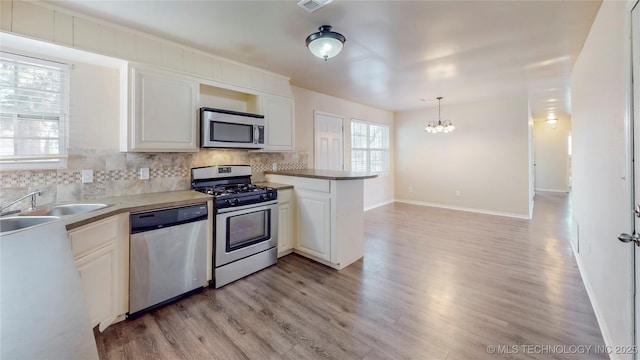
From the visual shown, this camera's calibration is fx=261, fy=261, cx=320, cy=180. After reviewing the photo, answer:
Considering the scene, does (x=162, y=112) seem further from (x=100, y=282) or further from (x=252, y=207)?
(x=100, y=282)

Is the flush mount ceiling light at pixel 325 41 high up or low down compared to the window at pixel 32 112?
up

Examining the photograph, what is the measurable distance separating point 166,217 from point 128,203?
0.31 metres

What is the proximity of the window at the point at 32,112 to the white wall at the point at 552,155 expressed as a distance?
38.9ft

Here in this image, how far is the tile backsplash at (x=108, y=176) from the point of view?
2027 mm

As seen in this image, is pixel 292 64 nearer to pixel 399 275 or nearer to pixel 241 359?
pixel 399 275

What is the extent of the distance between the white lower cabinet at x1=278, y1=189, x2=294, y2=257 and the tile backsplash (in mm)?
822

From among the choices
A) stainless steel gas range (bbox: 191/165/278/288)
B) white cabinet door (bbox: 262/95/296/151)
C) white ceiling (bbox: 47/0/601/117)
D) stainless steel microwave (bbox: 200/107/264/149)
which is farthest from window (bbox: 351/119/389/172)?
stainless steel gas range (bbox: 191/165/278/288)

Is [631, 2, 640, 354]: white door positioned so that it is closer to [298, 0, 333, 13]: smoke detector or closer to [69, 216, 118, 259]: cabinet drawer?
[298, 0, 333, 13]: smoke detector

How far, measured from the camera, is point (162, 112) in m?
2.54

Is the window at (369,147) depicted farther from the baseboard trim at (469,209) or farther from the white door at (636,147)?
the white door at (636,147)

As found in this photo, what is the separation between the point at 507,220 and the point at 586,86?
3.34 metres

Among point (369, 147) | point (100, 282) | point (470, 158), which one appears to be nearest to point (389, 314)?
point (100, 282)

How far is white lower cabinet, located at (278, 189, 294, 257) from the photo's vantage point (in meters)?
3.22

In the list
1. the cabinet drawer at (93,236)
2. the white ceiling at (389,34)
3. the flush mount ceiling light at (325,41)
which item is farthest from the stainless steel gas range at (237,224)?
the flush mount ceiling light at (325,41)
